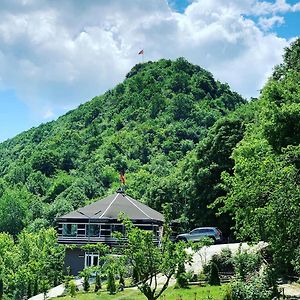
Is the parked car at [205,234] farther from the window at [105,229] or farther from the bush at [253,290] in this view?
the bush at [253,290]

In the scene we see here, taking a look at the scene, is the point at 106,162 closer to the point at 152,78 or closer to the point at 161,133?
the point at 161,133

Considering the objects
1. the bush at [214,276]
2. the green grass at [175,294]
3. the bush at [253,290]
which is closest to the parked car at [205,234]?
the green grass at [175,294]

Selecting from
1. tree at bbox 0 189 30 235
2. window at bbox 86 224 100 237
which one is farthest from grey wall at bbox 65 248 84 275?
tree at bbox 0 189 30 235

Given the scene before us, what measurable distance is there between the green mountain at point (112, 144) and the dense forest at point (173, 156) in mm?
245

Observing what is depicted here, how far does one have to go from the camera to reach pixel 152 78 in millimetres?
137375

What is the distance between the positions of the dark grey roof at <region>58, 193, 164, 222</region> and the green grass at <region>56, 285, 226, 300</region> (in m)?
14.0

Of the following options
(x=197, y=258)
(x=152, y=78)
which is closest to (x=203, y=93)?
(x=152, y=78)

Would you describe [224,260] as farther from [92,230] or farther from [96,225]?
[92,230]

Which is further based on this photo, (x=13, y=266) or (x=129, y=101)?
(x=129, y=101)

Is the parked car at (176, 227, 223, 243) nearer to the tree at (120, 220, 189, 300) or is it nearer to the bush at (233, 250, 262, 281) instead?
the bush at (233, 250, 262, 281)

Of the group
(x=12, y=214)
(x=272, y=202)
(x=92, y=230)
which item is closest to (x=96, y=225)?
(x=92, y=230)

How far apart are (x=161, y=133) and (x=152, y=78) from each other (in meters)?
29.2

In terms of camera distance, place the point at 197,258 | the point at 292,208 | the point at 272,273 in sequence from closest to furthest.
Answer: the point at 292,208
the point at 272,273
the point at 197,258

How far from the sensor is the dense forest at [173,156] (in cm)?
2328
